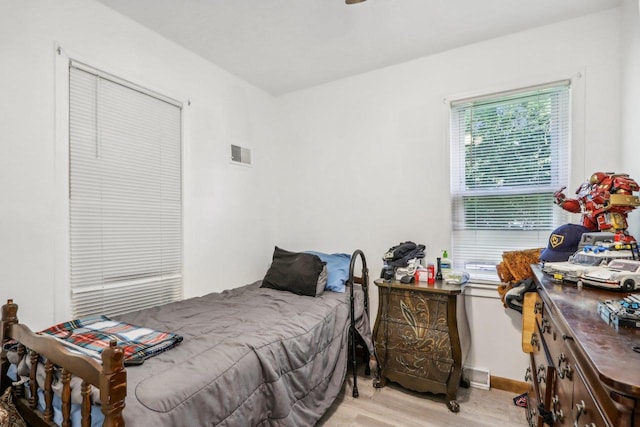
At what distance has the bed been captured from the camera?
107cm

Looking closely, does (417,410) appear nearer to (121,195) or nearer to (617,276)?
(617,276)

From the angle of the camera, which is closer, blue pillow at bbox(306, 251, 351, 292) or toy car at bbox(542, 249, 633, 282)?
toy car at bbox(542, 249, 633, 282)

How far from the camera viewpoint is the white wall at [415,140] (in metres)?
2.18

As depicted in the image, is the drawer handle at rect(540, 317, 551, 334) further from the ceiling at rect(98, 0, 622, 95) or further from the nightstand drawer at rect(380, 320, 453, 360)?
the ceiling at rect(98, 0, 622, 95)

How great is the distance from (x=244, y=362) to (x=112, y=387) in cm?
65

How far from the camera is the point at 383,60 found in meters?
2.79

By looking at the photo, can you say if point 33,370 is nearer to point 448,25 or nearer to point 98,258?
→ point 98,258

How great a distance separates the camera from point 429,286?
2.29 meters

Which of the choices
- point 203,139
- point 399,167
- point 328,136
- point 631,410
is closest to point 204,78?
point 203,139

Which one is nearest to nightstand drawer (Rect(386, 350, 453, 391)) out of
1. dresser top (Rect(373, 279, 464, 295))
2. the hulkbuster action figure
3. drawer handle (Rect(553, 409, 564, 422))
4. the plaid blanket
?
dresser top (Rect(373, 279, 464, 295))

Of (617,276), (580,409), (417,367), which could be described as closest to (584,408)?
(580,409)

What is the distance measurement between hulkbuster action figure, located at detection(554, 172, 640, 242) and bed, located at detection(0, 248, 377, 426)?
156 cm

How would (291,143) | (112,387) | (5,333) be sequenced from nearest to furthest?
(112,387) → (5,333) → (291,143)

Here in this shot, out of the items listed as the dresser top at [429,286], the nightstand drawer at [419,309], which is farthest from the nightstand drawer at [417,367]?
the dresser top at [429,286]
